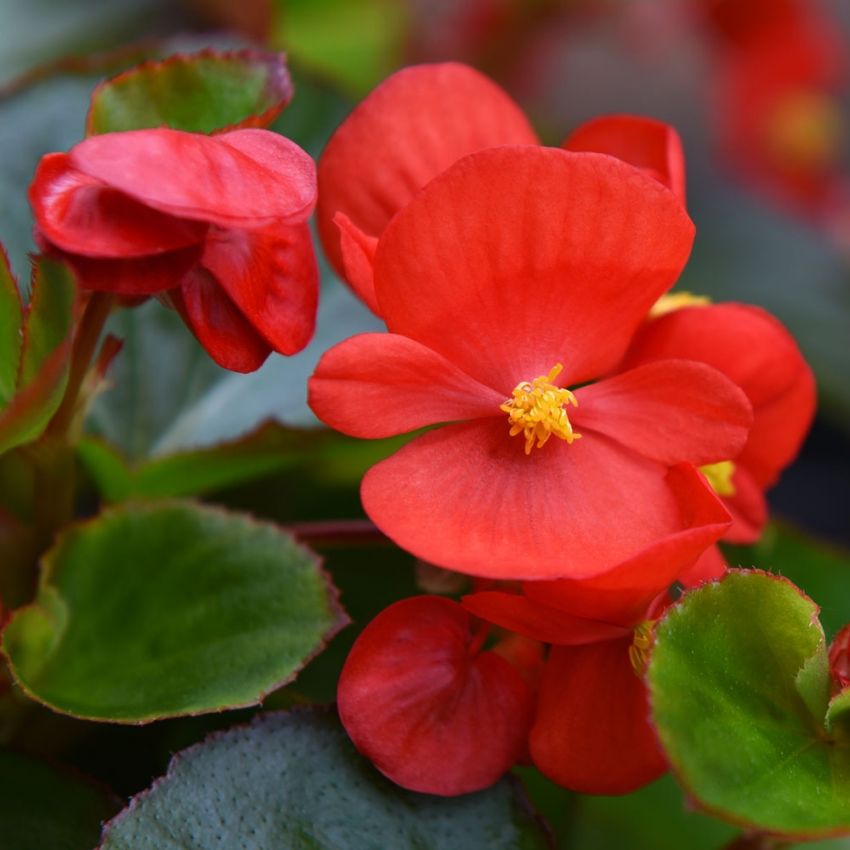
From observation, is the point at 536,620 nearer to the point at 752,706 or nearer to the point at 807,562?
the point at 752,706

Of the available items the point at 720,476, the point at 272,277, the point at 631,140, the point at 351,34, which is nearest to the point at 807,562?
the point at 720,476

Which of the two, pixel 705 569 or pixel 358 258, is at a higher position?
pixel 358 258

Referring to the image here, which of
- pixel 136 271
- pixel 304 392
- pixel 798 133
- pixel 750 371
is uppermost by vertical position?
pixel 136 271

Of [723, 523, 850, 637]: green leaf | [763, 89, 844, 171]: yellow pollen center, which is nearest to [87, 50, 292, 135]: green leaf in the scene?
[723, 523, 850, 637]: green leaf

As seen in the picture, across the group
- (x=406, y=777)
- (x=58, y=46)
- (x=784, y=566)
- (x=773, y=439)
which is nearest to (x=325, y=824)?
(x=406, y=777)

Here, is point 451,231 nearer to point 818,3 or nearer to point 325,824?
point 325,824

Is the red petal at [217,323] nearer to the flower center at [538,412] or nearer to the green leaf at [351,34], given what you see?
the flower center at [538,412]
